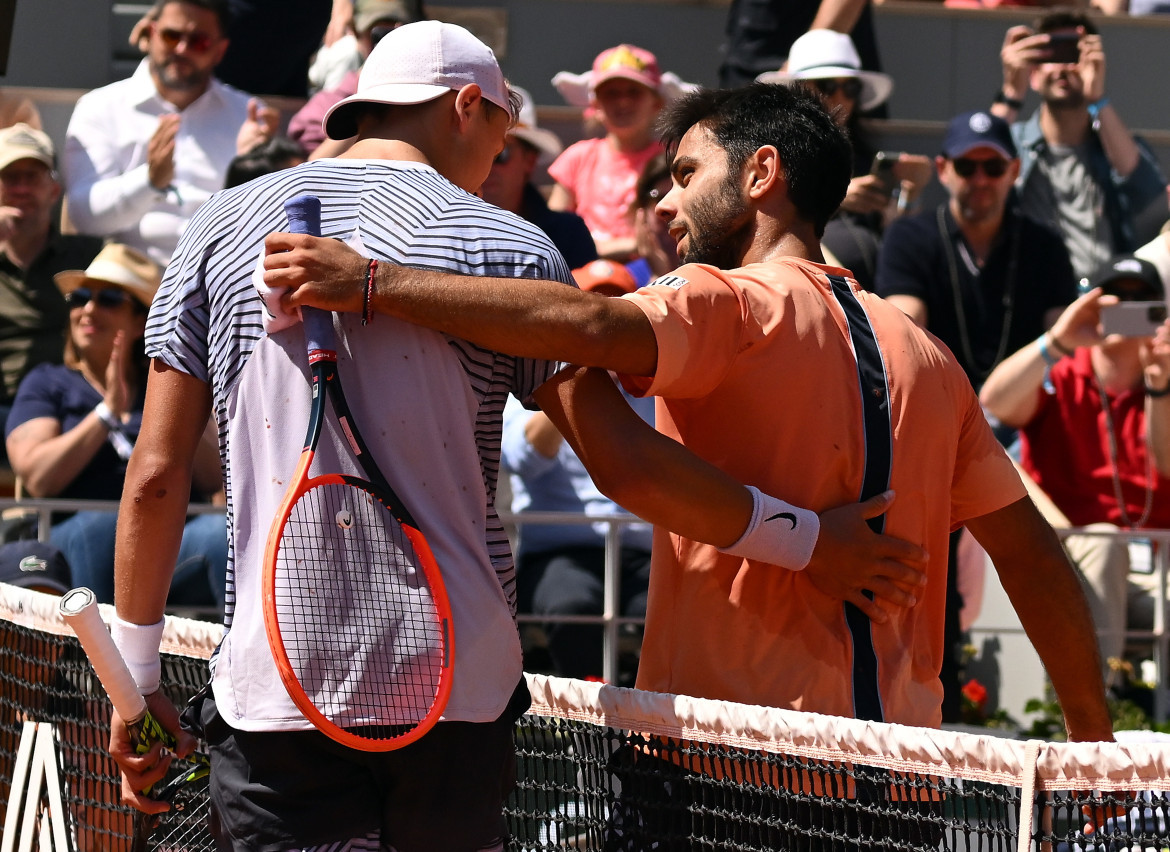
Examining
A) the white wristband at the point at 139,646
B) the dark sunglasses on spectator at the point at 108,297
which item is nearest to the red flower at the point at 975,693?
the dark sunglasses on spectator at the point at 108,297

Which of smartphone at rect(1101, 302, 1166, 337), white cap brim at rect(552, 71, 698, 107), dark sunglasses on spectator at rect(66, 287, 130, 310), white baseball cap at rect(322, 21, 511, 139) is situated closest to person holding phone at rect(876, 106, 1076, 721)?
smartphone at rect(1101, 302, 1166, 337)

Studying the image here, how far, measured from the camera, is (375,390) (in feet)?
7.47

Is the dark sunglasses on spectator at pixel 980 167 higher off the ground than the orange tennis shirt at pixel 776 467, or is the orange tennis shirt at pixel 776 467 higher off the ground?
the orange tennis shirt at pixel 776 467

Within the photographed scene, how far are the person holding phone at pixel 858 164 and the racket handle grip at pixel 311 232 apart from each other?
4.33 meters

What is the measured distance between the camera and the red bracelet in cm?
224

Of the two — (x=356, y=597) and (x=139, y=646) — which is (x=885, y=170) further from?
(x=356, y=597)

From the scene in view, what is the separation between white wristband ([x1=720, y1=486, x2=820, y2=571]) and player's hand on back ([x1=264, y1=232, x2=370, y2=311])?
0.74 metres

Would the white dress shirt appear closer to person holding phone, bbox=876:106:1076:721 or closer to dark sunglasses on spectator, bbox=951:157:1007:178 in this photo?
person holding phone, bbox=876:106:1076:721

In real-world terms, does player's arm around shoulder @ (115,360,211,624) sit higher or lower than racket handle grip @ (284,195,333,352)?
lower

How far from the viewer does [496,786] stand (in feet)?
7.69

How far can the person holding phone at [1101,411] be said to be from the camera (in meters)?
6.21

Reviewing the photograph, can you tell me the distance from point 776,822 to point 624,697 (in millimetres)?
341

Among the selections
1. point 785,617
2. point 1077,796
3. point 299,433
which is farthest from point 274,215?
point 1077,796

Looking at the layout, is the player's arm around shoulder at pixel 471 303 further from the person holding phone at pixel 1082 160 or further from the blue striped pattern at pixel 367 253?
the person holding phone at pixel 1082 160
